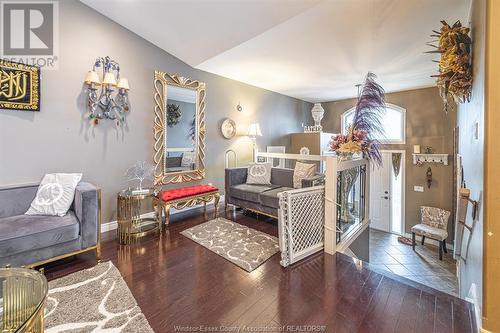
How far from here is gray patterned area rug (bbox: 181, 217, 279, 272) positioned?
7.93ft

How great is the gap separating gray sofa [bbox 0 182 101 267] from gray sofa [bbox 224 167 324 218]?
2.11m

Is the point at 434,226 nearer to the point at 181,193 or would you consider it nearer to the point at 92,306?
the point at 181,193

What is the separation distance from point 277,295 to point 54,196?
254cm

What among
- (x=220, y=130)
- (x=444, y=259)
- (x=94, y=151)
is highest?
(x=220, y=130)

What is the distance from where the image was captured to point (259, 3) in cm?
241

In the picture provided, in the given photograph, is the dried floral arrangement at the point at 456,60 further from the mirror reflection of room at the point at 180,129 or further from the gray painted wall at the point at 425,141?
the gray painted wall at the point at 425,141

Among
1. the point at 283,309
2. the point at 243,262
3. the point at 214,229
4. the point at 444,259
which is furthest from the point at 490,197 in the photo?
the point at 444,259

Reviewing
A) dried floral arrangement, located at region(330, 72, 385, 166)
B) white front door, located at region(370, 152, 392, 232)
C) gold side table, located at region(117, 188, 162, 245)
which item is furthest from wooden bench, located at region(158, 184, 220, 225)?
white front door, located at region(370, 152, 392, 232)

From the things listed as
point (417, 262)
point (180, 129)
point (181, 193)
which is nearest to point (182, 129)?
point (180, 129)

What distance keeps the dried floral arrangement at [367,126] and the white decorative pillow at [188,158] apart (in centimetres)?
252

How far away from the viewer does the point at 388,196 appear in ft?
18.2

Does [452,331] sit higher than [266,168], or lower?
lower

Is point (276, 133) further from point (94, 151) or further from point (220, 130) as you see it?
point (94, 151)

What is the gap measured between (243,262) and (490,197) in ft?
6.59
